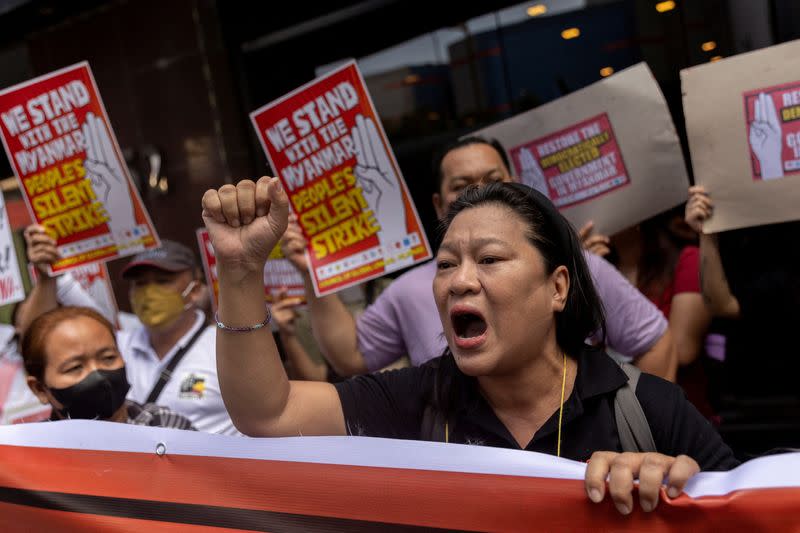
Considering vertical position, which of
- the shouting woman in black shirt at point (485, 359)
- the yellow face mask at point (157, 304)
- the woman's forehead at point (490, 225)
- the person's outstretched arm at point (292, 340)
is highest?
the woman's forehead at point (490, 225)

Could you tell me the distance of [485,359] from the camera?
1.89 m

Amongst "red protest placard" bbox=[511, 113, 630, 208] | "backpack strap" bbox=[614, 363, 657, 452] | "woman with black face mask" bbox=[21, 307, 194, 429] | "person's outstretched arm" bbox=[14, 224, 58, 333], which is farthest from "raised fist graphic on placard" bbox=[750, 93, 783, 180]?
"person's outstretched arm" bbox=[14, 224, 58, 333]

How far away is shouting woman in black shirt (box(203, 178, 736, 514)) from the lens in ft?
6.10

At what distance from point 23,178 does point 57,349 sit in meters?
1.16

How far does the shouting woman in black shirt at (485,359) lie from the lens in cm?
186

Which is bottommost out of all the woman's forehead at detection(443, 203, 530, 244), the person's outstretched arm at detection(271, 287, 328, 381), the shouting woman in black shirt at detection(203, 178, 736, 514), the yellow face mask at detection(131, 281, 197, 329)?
the person's outstretched arm at detection(271, 287, 328, 381)

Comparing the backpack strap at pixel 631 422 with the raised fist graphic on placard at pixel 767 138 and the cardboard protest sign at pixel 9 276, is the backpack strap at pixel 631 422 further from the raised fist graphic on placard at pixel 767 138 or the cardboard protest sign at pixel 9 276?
the cardboard protest sign at pixel 9 276

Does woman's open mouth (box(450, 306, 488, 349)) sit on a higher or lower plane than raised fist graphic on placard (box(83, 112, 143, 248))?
lower

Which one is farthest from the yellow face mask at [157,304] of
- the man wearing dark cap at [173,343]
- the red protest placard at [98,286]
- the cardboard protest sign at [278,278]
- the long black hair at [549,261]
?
the long black hair at [549,261]

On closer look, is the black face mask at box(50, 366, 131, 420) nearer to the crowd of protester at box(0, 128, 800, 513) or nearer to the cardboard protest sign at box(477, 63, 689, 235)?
the crowd of protester at box(0, 128, 800, 513)

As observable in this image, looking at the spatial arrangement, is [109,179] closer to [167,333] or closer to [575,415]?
[167,333]

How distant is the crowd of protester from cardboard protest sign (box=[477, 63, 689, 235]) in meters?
0.15

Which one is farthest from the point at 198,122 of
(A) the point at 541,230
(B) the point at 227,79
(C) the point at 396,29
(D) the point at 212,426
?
(A) the point at 541,230

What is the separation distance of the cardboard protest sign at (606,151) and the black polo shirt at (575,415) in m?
1.33
